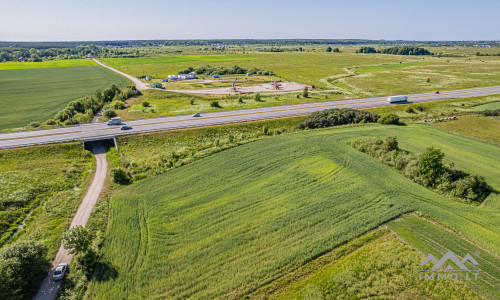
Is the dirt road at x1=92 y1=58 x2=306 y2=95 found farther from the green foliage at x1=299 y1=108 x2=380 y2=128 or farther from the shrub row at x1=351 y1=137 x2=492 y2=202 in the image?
the shrub row at x1=351 y1=137 x2=492 y2=202

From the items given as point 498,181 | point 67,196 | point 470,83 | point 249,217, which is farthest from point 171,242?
point 470,83

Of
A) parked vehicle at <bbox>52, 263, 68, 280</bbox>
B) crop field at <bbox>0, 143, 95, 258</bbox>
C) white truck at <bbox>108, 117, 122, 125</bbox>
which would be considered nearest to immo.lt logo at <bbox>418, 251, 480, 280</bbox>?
parked vehicle at <bbox>52, 263, 68, 280</bbox>

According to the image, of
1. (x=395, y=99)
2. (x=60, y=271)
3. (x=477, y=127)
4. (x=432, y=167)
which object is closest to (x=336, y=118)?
(x=432, y=167)

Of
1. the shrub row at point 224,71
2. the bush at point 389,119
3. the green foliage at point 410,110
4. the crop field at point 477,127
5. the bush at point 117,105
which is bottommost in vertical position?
the crop field at point 477,127

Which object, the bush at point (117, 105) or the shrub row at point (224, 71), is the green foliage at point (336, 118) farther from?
the shrub row at point (224, 71)

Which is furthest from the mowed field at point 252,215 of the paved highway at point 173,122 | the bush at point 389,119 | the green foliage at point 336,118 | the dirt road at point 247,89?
the dirt road at point 247,89

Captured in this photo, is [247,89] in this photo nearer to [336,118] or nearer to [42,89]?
[336,118]
